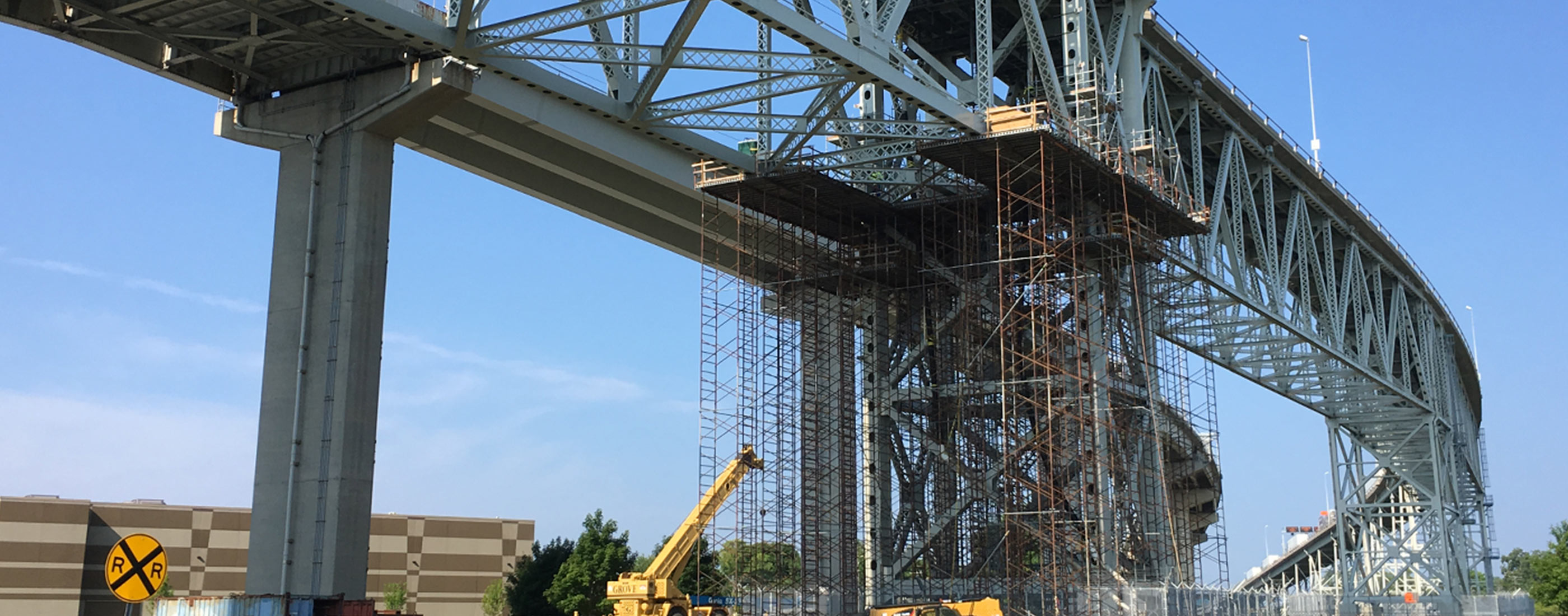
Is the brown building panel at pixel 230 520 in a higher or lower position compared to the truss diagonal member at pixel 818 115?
lower

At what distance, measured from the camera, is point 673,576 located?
49.8m

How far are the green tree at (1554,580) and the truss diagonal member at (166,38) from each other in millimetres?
65825

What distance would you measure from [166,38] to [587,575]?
37.2m

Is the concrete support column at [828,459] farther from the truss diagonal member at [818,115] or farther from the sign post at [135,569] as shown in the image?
the sign post at [135,569]

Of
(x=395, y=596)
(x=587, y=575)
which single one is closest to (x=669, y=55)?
(x=587, y=575)

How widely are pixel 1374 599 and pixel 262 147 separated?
4906 centimetres

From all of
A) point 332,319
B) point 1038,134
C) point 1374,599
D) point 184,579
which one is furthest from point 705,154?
point 184,579

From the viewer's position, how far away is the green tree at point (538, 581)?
67.9m

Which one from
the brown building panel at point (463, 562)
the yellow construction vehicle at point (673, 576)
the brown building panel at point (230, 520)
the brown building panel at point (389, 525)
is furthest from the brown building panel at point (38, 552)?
the yellow construction vehicle at point (673, 576)

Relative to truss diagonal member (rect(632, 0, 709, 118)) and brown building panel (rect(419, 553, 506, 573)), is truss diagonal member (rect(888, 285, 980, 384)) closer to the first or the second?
truss diagonal member (rect(632, 0, 709, 118))

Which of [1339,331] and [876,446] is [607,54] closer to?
[876,446]

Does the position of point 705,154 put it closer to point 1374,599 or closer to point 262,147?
point 262,147

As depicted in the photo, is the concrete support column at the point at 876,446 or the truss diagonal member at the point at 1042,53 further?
the concrete support column at the point at 876,446

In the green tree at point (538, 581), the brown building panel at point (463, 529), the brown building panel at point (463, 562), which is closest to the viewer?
the green tree at point (538, 581)
